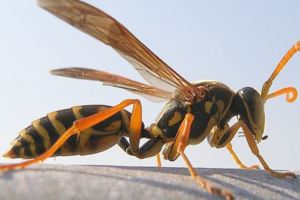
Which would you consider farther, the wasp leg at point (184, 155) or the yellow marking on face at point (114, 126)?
the yellow marking on face at point (114, 126)

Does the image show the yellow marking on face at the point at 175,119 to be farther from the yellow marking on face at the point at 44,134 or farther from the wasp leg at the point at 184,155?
the yellow marking on face at the point at 44,134

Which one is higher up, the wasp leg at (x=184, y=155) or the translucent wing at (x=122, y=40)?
the translucent wing at (x=122, y=40)

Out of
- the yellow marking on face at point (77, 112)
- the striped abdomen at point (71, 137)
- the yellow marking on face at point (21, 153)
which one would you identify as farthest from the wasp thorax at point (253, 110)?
the yellow marking on face at point (21, 153)

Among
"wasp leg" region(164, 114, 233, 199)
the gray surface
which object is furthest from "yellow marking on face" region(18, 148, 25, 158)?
the gray surface

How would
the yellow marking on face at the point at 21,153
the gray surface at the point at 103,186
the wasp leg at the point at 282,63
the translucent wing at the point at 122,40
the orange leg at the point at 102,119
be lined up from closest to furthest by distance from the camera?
the gray surface at the point at 103,186 < the translucent wing at the point at 122,40 < the orange leg at the point at 102,119 < the yellow marking on face at the point at 21,153 < the wasp leg at the point at 282,63

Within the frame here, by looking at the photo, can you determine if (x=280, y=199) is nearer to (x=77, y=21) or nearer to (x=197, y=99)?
(x=77, y=21)

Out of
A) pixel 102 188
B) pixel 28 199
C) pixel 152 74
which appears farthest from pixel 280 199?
pixel 152 74

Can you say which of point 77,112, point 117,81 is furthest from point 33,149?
point 117,81
